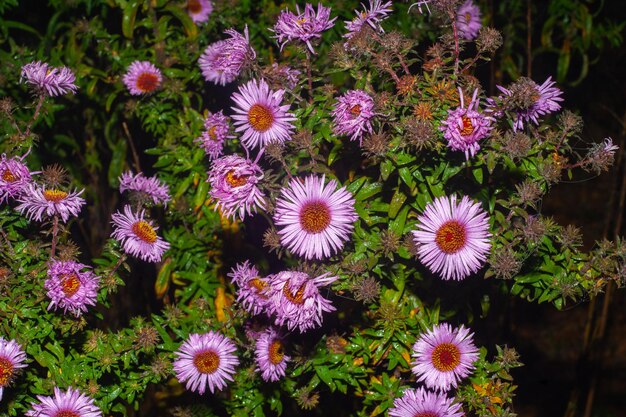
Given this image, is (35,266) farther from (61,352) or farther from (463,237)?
(463,237)

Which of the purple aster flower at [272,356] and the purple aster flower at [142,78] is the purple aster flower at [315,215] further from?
the purple aster flower at [142,78]

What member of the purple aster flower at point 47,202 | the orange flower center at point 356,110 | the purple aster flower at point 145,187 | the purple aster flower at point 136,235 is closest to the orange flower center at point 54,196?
the purple aster flower at point 47,202

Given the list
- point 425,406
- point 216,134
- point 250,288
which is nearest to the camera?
point 425,406

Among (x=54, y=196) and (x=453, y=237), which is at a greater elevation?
(x=453, y=237)

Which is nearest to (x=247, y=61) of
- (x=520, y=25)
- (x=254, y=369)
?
(x=254, y=369)

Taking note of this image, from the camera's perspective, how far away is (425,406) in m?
1.62

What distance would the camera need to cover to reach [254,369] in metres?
1.91

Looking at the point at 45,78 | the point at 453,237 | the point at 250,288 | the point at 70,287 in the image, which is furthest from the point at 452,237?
the point at 45,78

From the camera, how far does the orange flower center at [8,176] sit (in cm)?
165

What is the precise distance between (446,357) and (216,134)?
0.84 m

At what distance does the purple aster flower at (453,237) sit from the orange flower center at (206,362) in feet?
2.06

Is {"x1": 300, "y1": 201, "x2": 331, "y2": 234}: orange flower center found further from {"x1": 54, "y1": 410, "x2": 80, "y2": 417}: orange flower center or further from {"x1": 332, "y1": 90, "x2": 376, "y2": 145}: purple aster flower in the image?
{"x1": 54, "y1": 410, "x2": 80, "y2": 417}: orange flower center

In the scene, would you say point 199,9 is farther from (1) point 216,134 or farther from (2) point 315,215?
(2) point 315,215

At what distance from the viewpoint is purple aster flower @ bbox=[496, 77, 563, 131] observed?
148cm
